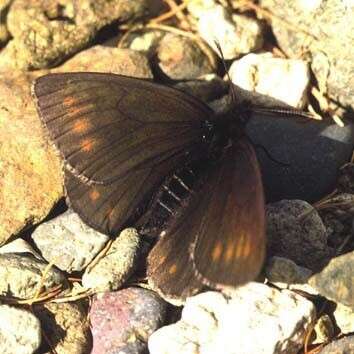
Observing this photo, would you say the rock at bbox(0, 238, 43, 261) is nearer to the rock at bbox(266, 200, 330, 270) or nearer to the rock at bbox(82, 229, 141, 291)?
the rock at bbox(82, 229, 141, 291)

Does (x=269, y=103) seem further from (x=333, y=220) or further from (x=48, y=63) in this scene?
(x=48, y=63)

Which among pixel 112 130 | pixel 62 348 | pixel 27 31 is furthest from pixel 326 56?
A: pixel 62 348

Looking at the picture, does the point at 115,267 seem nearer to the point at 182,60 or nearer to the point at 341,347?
the point at 341,347

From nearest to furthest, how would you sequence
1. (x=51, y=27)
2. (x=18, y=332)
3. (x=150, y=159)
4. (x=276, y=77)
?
(x=18, y=332) < (x=150, y=159) < (x=276, y=77) < (x=51, y=27)

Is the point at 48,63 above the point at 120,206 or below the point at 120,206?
above

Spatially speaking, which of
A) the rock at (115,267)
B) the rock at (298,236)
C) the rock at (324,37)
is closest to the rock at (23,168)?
the rock at (115,267)

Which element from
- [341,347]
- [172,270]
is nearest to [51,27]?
[172,270]

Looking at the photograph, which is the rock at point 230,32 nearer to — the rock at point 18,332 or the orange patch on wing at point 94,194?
the orange patch on wing at point 94,194

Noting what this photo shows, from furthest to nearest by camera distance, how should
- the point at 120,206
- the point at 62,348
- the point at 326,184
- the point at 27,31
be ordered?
1. the point at 27,31
2. the point at 326,184
3. the point at 120,206
4. the point at 62,348
